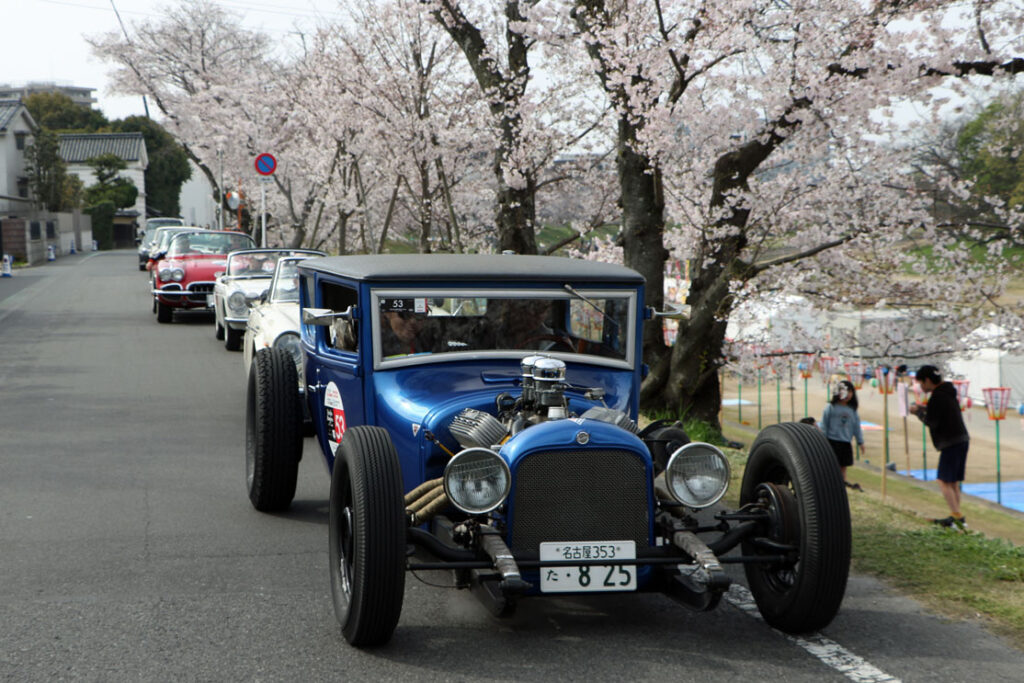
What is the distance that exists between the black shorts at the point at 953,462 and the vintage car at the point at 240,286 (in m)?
8.67

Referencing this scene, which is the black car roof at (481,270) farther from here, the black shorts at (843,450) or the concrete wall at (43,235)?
the concrete wall at (43,235)

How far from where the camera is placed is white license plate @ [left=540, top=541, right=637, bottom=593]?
165 inches

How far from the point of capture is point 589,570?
166 inches

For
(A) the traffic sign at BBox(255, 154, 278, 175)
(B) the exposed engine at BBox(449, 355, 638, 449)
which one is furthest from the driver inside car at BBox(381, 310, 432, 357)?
(A) the traffic sign at BBox(255, 154, 278, 175)

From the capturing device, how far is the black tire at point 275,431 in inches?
255

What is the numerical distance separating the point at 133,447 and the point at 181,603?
4323 mm

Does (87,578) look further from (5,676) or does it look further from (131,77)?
(131,77)

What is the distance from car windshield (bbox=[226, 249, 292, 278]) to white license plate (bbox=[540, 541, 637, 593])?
1257cm

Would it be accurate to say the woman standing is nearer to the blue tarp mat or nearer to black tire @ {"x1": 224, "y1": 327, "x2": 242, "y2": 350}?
black tire @ {"x1": 224, "y1": 327, "x2": 242, "y2": 350}

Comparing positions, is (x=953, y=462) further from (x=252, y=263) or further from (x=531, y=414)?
(x=252, y=263)

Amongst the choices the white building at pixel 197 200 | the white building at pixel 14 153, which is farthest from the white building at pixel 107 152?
the white building at pixel 197 200

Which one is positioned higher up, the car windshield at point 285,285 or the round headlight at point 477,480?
the car windshield at point 285,285

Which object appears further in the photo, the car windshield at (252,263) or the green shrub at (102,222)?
the green shrub at (102,222)

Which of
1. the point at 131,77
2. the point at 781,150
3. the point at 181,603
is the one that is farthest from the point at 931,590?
the point at 131,77
